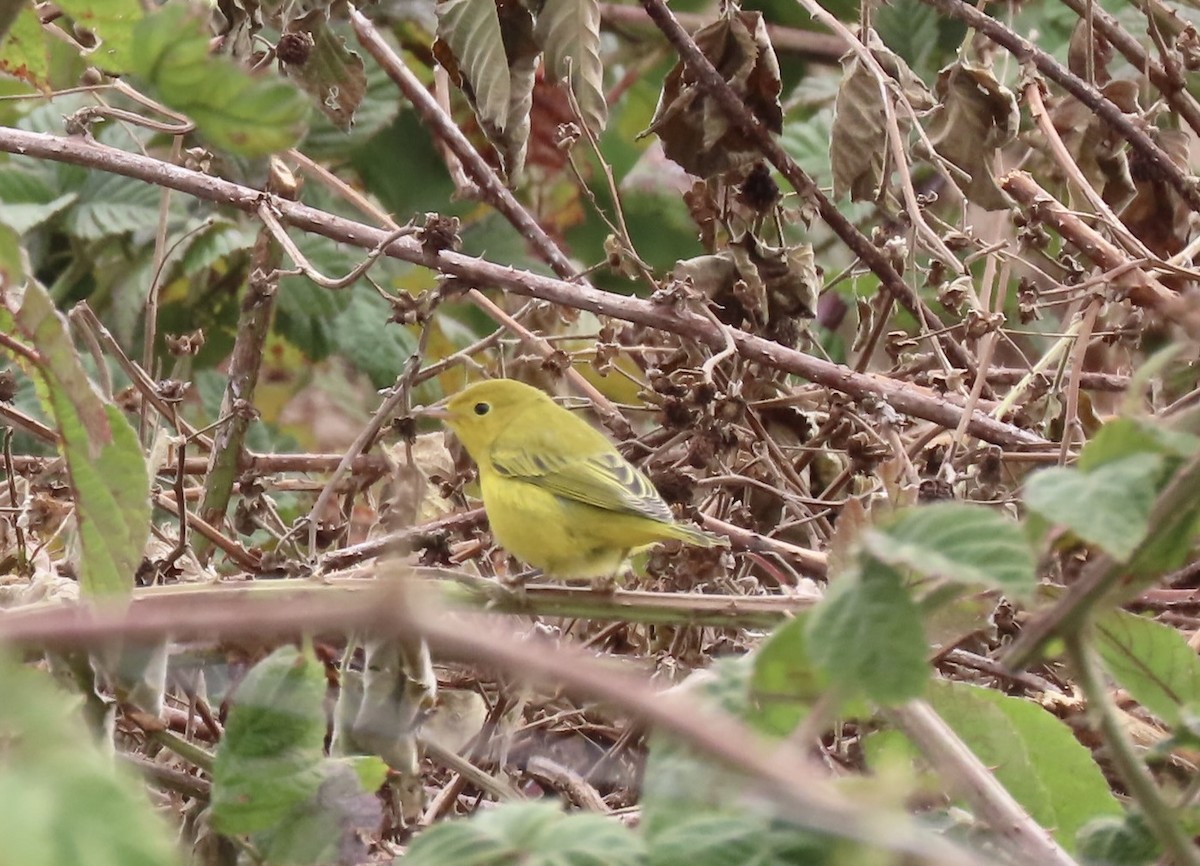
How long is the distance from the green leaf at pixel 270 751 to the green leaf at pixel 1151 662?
0.48 m

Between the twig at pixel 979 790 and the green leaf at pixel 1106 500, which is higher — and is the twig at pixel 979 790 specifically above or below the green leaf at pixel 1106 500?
below

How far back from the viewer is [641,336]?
191cm

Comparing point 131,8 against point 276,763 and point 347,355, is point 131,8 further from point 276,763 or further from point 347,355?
point 347,355

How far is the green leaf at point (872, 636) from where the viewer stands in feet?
1.68

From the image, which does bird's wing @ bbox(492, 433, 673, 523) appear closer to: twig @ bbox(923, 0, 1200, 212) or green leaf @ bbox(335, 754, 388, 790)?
twig @ bbox(923, 0, 1200, 212)

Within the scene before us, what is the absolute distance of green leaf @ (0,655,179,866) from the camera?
317 millimetres

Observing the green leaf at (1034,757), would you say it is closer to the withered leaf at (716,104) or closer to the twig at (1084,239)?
the twig at (1084,239)

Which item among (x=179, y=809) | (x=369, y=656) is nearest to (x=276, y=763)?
(x=369, y=656)

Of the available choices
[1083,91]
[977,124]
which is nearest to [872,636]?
[977,124]

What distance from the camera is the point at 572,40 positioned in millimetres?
1495

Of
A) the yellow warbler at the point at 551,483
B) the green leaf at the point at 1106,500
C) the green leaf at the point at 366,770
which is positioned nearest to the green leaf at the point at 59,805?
the green leaf at the point at 1106,500

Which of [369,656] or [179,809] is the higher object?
[369,656]

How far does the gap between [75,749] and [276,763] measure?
414 mm

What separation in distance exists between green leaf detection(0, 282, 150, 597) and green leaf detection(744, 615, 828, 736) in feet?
1.26
